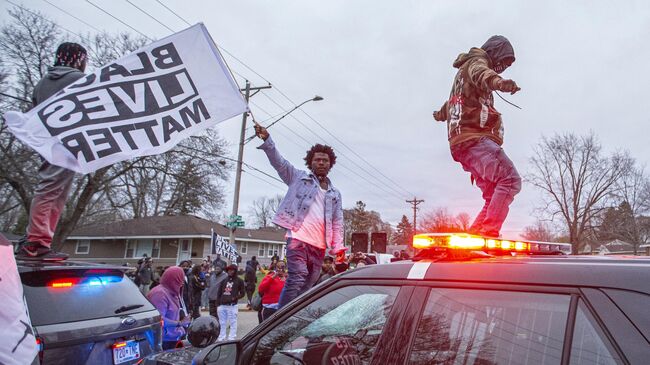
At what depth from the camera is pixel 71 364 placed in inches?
117

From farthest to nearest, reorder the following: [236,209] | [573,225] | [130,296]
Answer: [573,225] → [236,209] → [130,296]

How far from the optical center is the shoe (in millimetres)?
3562

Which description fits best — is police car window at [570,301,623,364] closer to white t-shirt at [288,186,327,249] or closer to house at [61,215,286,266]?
white t-shirt at [288,186,327,249]

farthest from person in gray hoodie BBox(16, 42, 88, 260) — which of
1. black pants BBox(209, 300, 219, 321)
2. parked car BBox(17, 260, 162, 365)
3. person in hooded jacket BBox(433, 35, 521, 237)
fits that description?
black pants BBox(209, 300, 219, 321)

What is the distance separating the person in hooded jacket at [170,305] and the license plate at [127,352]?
85.0 inches

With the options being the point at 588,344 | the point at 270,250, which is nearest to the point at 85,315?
the point at 588,344

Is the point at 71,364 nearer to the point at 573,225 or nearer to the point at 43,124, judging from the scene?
the point at 43,124

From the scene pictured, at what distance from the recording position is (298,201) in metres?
4.07

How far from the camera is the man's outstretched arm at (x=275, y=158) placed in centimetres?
381

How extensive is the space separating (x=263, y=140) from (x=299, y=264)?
45.4 inches

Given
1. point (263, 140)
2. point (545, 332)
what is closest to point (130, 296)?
point (263, 140)

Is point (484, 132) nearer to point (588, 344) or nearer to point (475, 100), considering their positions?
point (475, 100)

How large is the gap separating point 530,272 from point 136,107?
3269 millimetres

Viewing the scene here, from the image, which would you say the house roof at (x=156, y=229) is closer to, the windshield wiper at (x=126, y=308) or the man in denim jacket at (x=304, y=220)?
the windshield wiper at (x=126, y=308)
